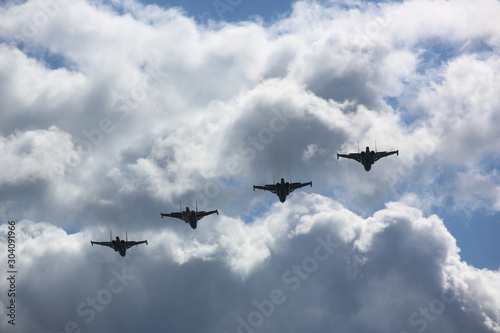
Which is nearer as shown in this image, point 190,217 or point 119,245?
point 190,217

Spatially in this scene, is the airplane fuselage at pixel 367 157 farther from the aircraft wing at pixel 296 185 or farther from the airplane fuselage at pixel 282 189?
the airplane fuselage at pixel 282 189

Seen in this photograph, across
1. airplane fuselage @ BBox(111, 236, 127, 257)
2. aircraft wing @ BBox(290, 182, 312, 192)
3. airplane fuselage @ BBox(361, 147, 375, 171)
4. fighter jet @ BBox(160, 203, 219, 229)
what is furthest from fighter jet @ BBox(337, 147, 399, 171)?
airplane fuselage @ BBox(111, 236, 127, 257)

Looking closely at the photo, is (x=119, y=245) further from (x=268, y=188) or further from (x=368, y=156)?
(x=368, y=156)

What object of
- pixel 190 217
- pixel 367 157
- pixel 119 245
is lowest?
pixel 119 245

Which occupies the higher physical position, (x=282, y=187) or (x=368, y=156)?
(x=368, y=156)

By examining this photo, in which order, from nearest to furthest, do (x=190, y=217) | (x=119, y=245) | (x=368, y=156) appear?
(x=368, y=156), (x=190, y=217), (x=119, y=245)

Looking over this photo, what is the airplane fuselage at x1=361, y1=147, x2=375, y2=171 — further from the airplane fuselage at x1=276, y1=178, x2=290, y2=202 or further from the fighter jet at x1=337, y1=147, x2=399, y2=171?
the airplane fuselage at x1=276, y1=178, x2=290, y2=202

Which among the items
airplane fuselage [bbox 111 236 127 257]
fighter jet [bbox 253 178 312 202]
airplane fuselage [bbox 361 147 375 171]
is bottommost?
airplane fuselage [bbox 111 236 127 257]

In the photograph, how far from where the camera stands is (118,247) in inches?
6944

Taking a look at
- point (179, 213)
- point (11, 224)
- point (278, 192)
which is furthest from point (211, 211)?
point (11, 224)

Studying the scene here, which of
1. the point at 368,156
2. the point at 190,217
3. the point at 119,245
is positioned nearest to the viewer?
the point at 368,156

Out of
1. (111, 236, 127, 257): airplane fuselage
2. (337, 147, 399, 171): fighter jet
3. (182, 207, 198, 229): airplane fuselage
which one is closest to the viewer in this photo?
(337, 147, 399, 171): fighter jet

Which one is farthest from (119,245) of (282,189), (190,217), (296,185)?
(296,185)

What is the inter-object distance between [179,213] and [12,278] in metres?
53.2
